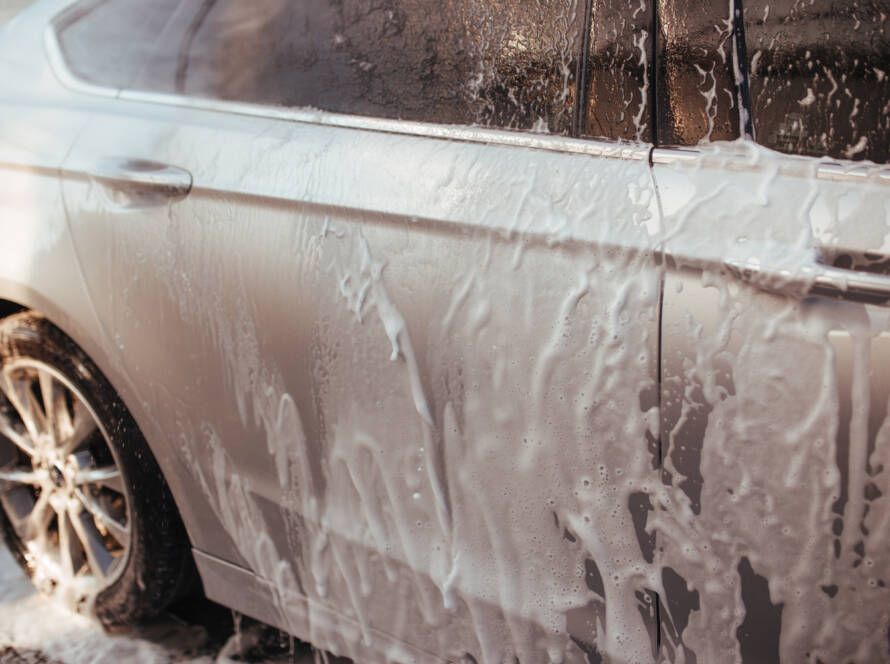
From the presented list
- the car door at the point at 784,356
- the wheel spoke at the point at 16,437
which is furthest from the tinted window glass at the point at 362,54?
the wheel spoke at the point at 16,437

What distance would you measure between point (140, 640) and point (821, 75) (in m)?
1.90

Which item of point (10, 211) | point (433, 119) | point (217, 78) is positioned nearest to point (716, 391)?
point (433, 119)

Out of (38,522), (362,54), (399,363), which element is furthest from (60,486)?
(362,54)

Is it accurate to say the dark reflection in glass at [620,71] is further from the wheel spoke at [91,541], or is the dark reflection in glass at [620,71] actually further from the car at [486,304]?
the wheel spoke at [91,541]

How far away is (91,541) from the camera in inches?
77.9

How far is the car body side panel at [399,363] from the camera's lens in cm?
113

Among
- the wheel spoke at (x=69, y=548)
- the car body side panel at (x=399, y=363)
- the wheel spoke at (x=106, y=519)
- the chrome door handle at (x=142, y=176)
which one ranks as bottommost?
the wheel spoke at (x=69, y=548)

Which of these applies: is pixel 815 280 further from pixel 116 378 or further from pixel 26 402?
pixel 26 402

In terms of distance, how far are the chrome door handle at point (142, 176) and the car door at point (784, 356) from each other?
2.80 feet

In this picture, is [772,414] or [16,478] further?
[16,478]

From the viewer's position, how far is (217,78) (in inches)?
62.3

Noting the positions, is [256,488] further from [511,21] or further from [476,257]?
[511,21]

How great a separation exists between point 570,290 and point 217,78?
2.84ft

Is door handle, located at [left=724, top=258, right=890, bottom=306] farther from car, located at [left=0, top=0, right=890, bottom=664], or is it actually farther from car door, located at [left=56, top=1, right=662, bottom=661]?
car door, located at [left=56, top=1, right=662, bottom=661]
